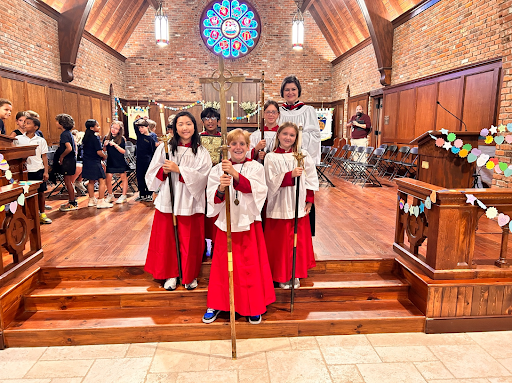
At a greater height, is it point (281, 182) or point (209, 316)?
point (281, 182)

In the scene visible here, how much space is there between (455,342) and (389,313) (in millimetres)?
496

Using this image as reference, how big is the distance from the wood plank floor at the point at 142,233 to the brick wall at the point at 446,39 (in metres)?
2.93

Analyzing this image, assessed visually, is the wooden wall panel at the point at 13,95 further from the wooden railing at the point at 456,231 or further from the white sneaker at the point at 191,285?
the wooden railing at the point at 456,231

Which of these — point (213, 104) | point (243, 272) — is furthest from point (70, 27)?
point (243, 272)

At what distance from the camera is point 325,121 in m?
13.7

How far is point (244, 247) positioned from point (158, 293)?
91 centimetres

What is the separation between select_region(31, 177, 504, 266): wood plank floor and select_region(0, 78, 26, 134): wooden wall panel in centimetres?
187

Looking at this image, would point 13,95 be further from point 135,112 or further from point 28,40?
point 135,112

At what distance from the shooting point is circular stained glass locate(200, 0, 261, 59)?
43.2 feet

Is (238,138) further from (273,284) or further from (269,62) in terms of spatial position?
(269,62)

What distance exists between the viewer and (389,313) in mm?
2980

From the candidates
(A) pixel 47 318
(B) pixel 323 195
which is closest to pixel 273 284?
(A) pixel 47 318

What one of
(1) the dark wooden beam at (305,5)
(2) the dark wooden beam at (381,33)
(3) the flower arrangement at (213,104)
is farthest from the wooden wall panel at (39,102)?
(1) the dark wooden beam at (305,5)

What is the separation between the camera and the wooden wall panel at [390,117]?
9.30 m
